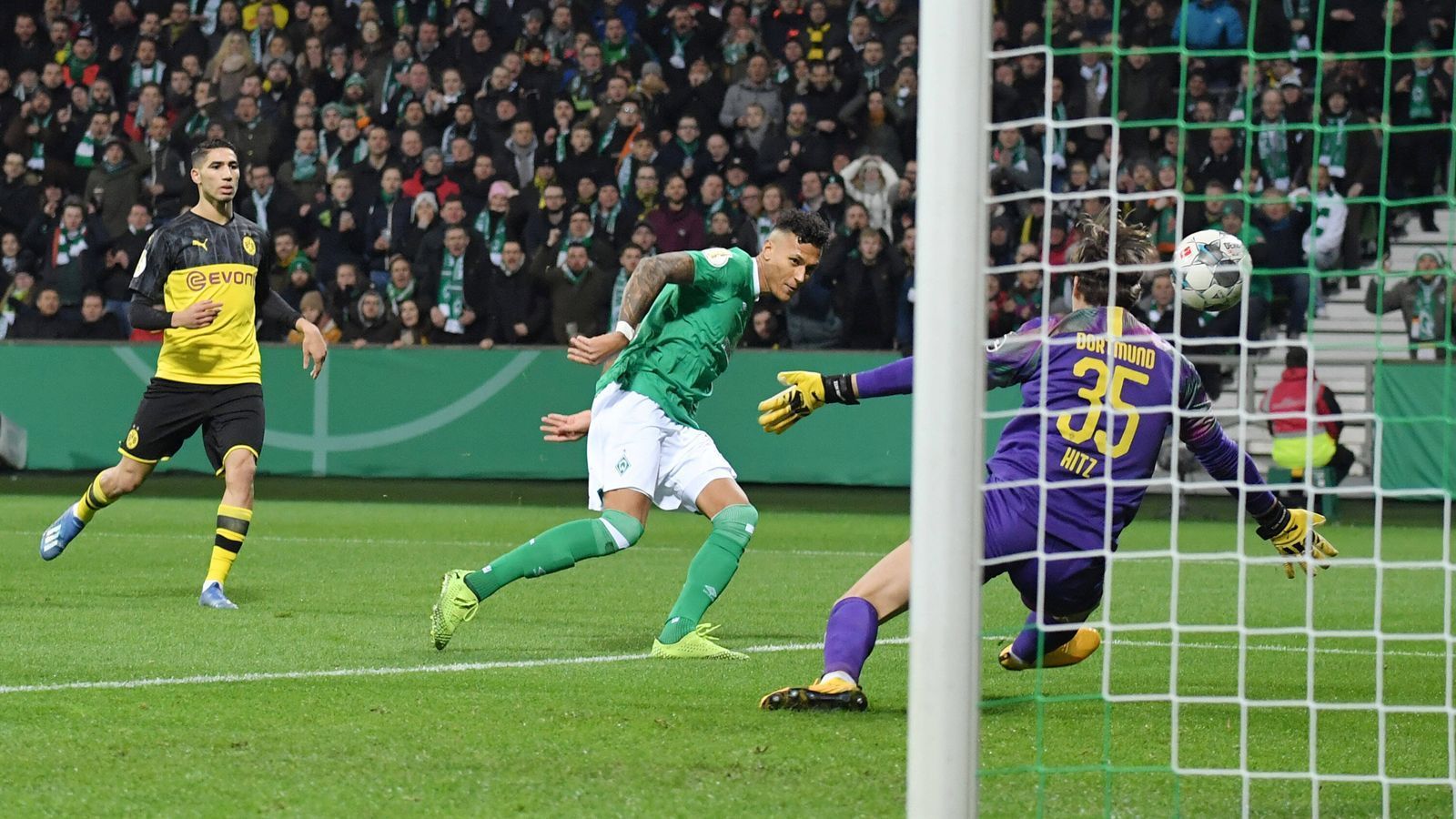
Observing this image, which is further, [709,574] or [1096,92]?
[1096,92]

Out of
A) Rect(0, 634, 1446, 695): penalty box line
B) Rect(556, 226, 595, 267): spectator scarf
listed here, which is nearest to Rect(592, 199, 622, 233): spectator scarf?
Rect(556, 226, 595, 267): spectator scarf

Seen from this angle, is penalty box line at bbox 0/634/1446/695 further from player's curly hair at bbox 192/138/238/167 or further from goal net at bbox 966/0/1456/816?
player's curly hair at bbox 192/138/238/167

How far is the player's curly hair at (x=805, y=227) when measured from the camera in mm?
7441

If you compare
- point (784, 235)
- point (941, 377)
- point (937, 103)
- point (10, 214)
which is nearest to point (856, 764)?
point (941, 377)

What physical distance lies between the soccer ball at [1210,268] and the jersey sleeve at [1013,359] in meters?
0.74

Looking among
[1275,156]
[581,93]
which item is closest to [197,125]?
[581,93]

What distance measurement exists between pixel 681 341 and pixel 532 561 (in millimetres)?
1036

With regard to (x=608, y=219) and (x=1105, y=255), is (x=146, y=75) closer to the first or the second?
(x=608, y=219)

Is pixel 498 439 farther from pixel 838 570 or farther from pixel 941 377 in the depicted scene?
pixel 941 377

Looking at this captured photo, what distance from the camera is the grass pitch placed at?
476cm

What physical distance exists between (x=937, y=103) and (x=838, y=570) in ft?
24.6

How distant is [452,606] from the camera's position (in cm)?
727

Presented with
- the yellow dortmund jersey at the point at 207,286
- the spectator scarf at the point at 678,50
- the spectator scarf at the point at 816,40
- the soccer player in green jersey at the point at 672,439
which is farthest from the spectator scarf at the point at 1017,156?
Answer: the soccer player in green jersey at the point at 672,439

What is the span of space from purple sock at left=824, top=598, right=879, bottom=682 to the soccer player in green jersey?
1319mm
